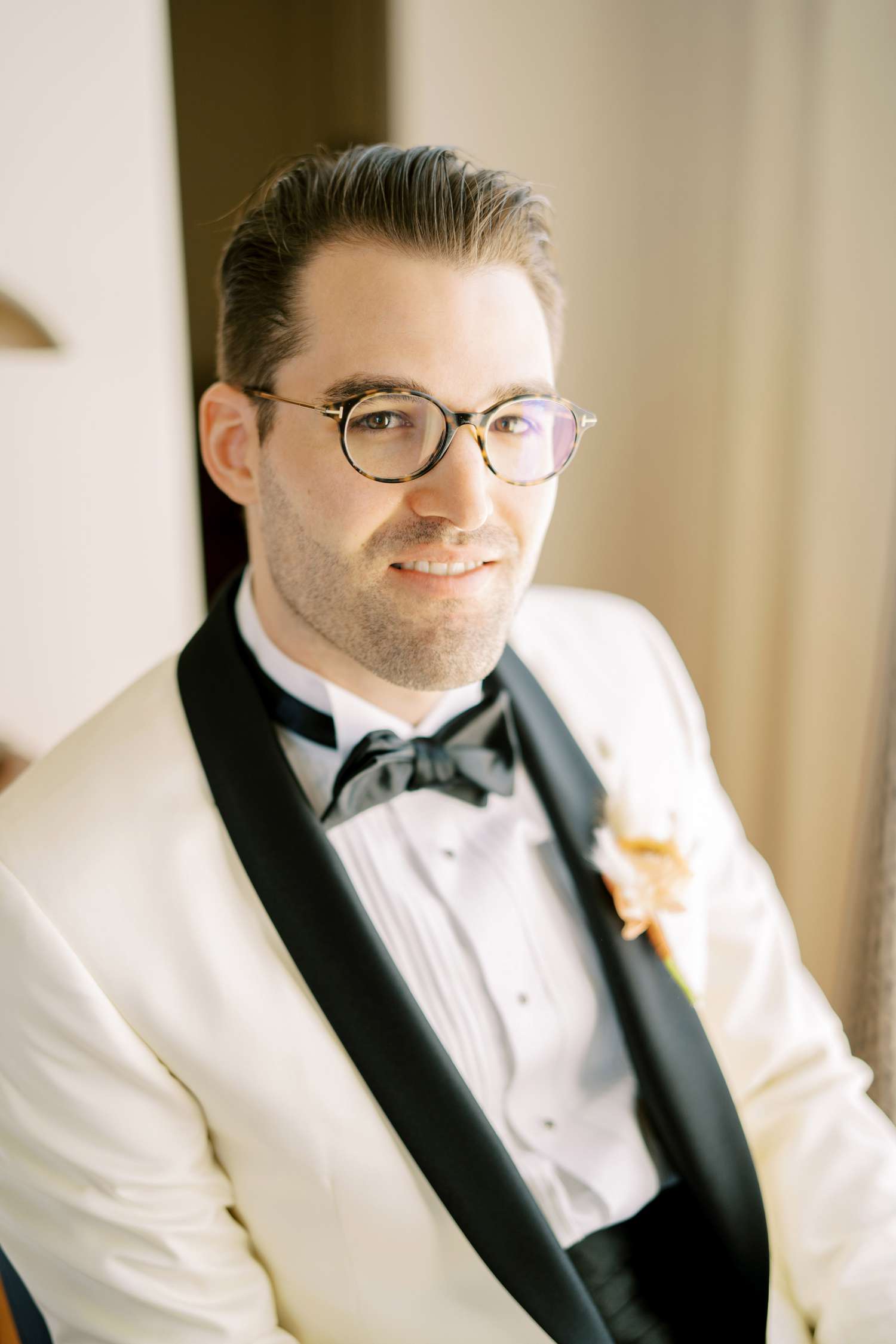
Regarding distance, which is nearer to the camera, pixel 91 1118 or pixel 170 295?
pixel 91 1118

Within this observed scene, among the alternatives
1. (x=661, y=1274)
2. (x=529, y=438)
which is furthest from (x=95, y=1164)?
(x=529, y=438)

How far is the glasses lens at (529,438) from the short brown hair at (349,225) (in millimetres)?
179

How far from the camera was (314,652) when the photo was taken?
4.08 feet

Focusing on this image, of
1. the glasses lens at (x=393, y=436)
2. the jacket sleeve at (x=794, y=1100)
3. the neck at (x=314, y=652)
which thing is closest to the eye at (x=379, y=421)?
the glasses lens at (x=393, y=436)

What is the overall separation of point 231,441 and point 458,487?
0.35 m

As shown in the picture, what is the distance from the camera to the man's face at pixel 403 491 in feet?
3.55

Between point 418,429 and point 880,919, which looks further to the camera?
point 880,919

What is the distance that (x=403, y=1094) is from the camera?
1.04 meters

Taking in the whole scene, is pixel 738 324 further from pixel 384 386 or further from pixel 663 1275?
pixel 663 1275

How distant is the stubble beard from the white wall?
2.22 ft

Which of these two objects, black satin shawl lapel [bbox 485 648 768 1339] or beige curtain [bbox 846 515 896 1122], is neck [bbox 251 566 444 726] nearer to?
black satin shawl lapel [bbox 485 648 768 1339]

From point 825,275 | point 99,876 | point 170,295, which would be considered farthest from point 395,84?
point 99,876

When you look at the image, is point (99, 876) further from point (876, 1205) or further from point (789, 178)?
point (789, 178)

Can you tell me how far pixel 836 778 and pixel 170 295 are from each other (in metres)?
1.76
